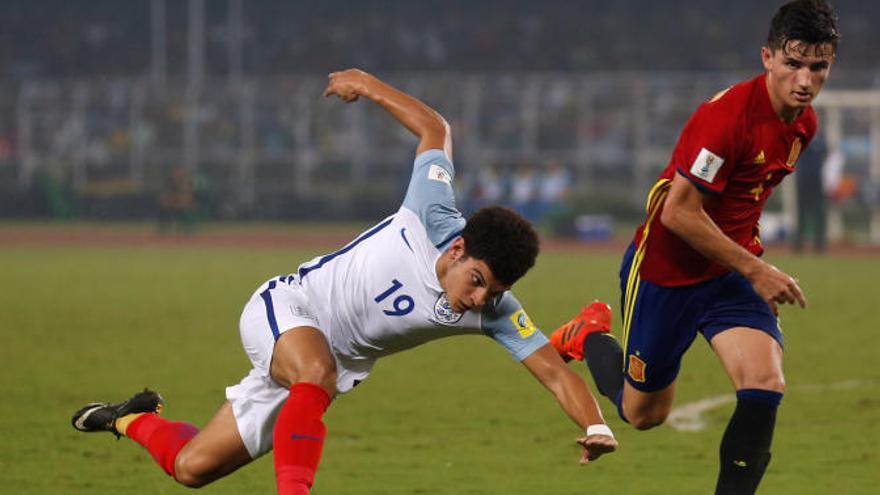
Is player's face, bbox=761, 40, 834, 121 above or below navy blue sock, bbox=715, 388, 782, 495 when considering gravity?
above

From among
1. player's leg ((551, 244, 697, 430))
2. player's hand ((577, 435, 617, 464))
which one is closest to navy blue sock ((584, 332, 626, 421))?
player's leg ((551, 244, 697, 430))

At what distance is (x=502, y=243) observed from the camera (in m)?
5.78

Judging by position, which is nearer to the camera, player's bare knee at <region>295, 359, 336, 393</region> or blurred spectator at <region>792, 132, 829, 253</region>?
player's bare knee at <region>295, 359, 336, 393</region>

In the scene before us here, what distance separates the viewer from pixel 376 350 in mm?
6434

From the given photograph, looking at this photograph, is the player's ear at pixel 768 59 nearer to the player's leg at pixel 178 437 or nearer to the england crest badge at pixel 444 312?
the england crest badge at pixel 444 312

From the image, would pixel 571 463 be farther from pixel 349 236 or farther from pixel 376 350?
pixel 349 236

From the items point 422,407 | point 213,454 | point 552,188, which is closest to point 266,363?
point 213,454

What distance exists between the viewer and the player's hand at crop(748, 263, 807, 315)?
5977 millimetres

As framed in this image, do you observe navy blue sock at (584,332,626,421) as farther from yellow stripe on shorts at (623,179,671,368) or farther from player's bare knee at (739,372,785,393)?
player's bare knee at (739,372,785,393)

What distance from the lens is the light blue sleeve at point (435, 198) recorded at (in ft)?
20.4

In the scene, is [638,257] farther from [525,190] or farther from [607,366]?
[525,190]

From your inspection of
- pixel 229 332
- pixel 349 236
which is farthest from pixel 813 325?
pixel 349 236

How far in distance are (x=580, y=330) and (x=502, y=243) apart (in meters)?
2.23

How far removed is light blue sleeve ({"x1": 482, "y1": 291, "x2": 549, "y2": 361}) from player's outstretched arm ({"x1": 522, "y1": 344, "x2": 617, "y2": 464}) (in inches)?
1.7
